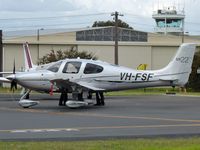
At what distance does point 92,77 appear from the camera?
85.1 feet

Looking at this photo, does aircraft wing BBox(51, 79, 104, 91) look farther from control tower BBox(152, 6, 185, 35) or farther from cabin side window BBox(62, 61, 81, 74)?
control tower BBox(152, 6, 185, 35)

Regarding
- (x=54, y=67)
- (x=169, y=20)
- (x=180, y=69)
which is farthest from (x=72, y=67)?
(x=169, y=20)

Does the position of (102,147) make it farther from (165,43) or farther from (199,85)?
(165,43)

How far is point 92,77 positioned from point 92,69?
39 cm

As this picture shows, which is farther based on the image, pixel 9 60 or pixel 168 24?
pixel 168 24

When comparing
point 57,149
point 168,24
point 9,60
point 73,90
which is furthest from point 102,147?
point 168,24

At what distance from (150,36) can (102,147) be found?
7150 centimetres

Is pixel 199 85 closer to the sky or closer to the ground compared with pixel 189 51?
closer to the ground

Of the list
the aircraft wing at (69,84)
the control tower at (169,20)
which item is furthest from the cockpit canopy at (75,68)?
the control tower at (169,20)

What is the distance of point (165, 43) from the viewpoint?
265ft

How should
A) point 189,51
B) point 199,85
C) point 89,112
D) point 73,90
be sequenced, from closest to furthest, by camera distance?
point 89,112
point 73,90
point 189,51
point 199,85

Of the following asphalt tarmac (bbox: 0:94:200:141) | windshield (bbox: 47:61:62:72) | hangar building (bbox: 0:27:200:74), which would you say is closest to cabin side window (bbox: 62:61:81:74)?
windshield (bbox: 47:61:62:72)

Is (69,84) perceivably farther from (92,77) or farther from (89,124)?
(89,124)

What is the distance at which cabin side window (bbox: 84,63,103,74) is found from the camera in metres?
26.0
